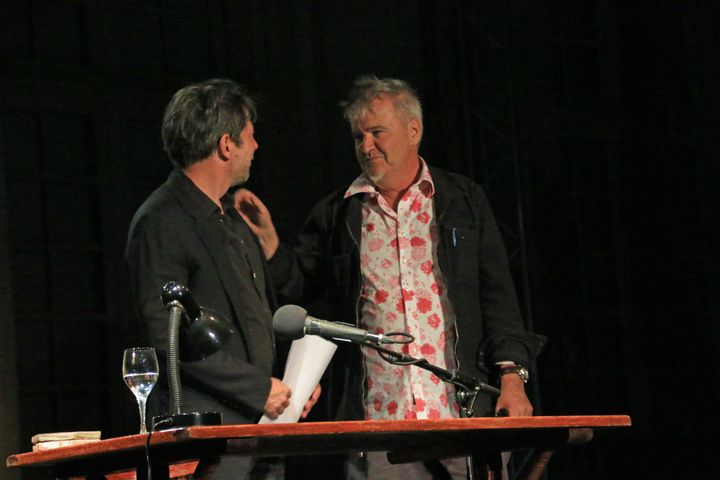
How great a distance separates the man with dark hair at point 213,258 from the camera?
10.3 feet

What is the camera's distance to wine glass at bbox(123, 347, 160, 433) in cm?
268

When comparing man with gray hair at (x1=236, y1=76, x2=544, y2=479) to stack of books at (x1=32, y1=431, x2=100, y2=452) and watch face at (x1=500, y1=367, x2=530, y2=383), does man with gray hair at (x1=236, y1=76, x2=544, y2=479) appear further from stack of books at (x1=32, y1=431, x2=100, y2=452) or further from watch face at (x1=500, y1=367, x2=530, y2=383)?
stack of books at (x1=32, y1=431, x2=100, y2=452)

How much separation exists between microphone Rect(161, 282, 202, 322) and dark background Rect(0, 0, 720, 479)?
2.69 m

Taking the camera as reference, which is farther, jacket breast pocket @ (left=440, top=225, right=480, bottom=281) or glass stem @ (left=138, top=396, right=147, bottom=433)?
jacket breast pocket @ (left=440, top=225, right=480, bottom=281)

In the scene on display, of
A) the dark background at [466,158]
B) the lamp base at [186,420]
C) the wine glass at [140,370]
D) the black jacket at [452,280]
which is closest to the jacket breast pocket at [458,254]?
the black jacket at [452,280]

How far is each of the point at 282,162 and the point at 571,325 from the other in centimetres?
220

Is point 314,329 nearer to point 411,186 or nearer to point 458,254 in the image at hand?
point 458,254

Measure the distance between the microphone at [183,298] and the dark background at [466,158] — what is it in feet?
8.84

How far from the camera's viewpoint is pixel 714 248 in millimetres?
6777

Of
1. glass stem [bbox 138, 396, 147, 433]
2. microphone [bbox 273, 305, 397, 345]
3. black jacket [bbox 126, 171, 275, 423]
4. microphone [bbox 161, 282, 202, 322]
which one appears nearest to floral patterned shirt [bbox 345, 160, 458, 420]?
black jacket [bbox 126, 171, 275, 423]

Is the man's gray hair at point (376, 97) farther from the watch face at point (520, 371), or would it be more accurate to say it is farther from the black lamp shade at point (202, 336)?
the black lamp shade at point (202, 336)

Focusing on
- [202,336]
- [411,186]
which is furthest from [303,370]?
[411,186]

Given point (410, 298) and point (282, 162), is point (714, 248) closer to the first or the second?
point (282, 162)

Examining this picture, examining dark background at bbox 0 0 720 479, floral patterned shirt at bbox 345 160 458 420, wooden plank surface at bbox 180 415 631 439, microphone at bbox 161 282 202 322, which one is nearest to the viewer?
wooden plank surface at bbox 180 415 631 439
